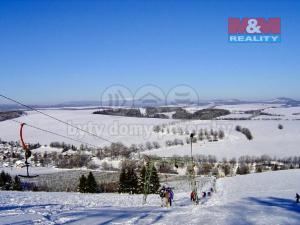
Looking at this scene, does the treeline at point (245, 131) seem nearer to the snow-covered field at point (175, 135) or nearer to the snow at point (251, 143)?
the snow at point (251, 143)

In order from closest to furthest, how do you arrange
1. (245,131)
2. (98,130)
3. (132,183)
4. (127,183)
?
(127,183)
(132,183)
(98,130)
(245,131)

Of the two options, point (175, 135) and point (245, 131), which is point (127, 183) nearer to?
point (175, 135)

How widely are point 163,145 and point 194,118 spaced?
3376 cm

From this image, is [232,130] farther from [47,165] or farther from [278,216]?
[278,216]

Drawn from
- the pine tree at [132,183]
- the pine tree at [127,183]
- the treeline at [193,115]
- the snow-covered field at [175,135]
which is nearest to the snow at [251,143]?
the snow-covered field at [175,135]

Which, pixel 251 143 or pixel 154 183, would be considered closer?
pixel 154 183

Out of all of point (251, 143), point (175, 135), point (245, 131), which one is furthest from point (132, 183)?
point (245, 131)

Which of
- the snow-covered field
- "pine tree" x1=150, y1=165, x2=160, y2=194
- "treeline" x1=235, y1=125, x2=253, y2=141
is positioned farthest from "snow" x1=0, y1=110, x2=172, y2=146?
"pine tree" x1=150, y1=165, x2=160, y2=194

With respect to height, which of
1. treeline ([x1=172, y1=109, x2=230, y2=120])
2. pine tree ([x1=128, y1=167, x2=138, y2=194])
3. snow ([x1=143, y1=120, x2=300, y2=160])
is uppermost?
treeline ([x1=172, y1=109, x2=230, y2=120])

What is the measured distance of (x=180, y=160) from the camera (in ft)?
114

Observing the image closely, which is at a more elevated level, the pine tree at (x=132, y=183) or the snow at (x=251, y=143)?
the snow at (x=251, y=143)

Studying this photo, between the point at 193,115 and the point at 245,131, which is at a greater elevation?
the point at 193,115

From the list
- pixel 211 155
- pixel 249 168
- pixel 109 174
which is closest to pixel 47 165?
pixel 109 174

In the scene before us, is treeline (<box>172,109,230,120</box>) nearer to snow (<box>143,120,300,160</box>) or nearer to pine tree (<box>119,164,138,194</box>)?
snow (<box>143,120,300,160</box>)
